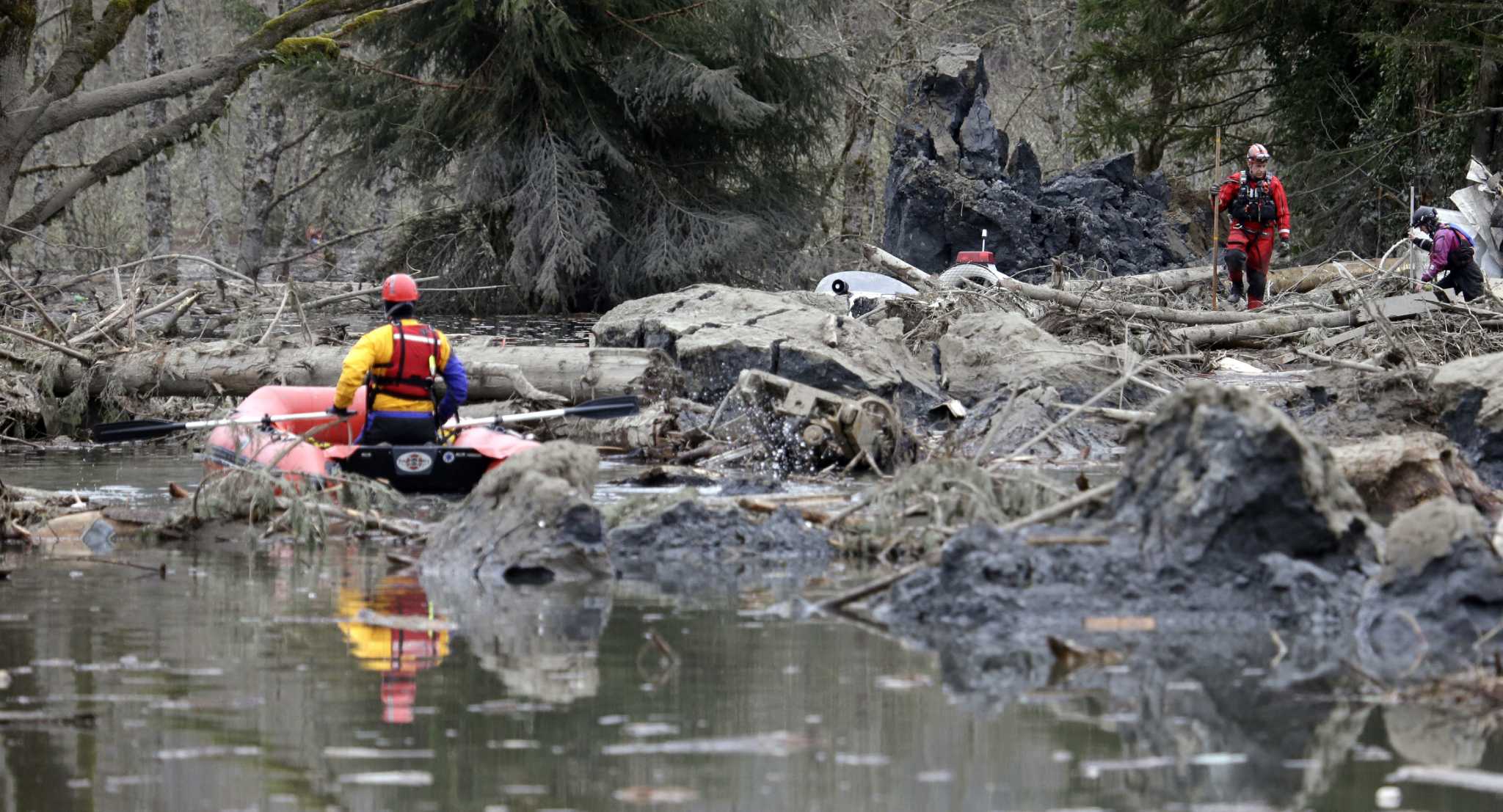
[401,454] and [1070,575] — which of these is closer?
[1070,575]

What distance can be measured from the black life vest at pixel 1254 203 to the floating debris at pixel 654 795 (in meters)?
17.1

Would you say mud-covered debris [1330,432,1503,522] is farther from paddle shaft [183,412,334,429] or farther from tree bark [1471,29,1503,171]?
tree bark [1471,29,1503,171]

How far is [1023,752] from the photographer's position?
4.78 metres

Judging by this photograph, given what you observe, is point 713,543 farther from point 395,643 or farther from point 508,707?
point 508,707

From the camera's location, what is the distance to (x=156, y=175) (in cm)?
3291

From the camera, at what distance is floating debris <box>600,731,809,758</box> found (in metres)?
4.79

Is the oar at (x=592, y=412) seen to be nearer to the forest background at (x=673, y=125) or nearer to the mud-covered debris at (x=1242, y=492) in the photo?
the mud-covered debris at (x=1242, y=492)

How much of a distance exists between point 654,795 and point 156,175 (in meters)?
30.8

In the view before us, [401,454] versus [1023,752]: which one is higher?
[401,454]

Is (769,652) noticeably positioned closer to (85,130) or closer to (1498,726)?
(1498,726)

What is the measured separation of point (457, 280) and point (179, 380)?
14437 millimetres

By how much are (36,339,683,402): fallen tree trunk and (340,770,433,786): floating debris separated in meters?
9.82

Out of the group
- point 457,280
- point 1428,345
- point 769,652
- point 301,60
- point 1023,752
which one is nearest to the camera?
point 1023,752

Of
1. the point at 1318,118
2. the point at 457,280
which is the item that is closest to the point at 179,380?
the point at 457,280
